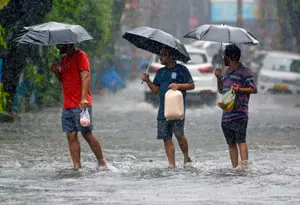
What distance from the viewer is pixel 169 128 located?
1293 cm

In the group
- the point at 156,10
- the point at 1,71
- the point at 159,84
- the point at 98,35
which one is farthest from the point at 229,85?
the point at 156,10

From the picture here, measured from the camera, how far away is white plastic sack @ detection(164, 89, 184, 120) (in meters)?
12.5

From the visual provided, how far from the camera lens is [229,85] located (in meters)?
12.4

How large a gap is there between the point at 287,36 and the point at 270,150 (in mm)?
38026

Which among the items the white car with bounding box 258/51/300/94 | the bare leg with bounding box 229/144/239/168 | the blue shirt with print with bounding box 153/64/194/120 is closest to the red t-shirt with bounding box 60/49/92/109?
the blue shirt with print with bounding box 153/64/194/120

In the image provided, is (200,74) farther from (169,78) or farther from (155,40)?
(155,40)

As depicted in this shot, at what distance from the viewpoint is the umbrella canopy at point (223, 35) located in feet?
42.0

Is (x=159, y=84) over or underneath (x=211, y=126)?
over

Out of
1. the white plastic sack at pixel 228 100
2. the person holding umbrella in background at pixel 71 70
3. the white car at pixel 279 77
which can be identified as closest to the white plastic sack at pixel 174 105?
the white plastic sack at pixel 228 100

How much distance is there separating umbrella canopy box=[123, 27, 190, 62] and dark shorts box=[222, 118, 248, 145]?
3.59 ft

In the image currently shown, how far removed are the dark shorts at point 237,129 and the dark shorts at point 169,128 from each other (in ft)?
A: 1.97

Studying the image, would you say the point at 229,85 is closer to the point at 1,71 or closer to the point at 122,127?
the point at 122,127

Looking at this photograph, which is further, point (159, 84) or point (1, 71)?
point (1, 71)

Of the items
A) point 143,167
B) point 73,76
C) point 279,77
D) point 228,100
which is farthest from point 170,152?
point 279,77
